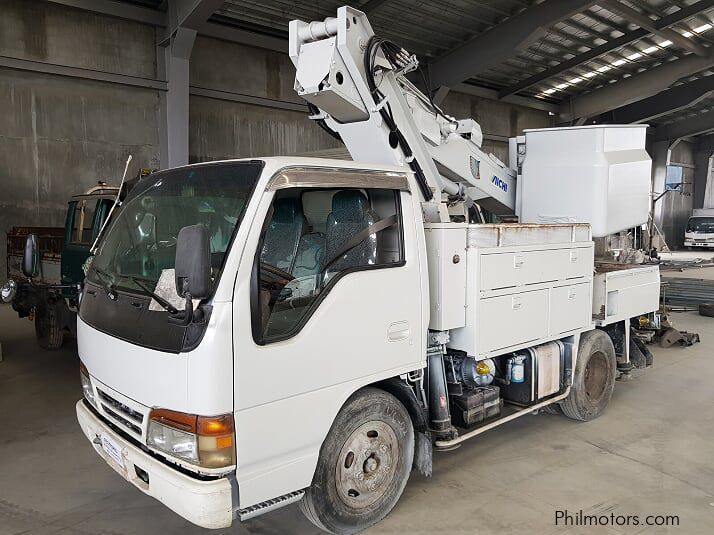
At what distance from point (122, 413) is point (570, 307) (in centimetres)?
328

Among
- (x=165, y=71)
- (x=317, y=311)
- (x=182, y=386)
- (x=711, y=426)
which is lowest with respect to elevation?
(x=711, y=426)

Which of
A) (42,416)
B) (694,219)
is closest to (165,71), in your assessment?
(42,416)

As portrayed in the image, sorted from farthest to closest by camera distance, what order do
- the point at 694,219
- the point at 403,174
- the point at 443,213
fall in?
the point at 694,219, the point at 443,213, the point at 403,174

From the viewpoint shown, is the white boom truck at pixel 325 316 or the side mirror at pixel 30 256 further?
the side mirror at pixel 30 256

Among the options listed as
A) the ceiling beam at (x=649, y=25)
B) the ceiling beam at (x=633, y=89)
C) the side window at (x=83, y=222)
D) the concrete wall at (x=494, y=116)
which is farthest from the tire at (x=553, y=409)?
the ceiling beam at (x=633, y=89)

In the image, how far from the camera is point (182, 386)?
240 centimetres

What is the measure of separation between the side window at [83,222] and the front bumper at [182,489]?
4.74 m

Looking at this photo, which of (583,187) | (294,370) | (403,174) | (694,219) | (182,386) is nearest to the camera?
(182,386)

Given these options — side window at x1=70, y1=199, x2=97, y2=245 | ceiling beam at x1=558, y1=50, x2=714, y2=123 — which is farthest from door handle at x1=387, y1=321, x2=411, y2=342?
ceiling beam at x1=558, y1=50, x2=714, y2=123

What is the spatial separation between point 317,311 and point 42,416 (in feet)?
12.2

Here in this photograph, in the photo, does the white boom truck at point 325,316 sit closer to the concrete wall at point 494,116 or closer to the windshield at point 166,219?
the windshield at point 166,219

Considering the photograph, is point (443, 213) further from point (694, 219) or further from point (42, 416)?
point (694, 219)

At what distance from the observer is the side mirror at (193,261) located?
2182mm

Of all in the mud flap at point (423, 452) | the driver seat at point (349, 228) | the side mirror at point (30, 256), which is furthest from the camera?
the side mirror at point (30, 256)
